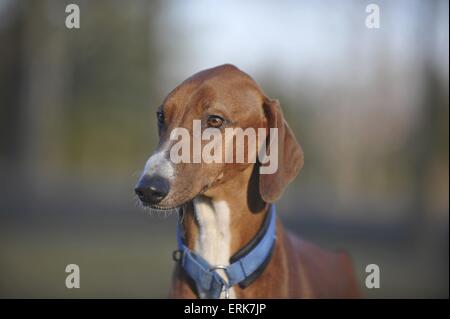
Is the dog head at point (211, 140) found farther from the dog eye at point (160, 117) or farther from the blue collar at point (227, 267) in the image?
the blue collar at point (227, 267)

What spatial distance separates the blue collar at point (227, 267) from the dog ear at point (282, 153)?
254 millimetres

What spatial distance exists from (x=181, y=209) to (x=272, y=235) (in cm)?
48

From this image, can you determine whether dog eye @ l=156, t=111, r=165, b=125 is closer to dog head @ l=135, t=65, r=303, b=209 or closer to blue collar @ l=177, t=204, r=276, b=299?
dog head @ l=135, t=65, r=303, b=209

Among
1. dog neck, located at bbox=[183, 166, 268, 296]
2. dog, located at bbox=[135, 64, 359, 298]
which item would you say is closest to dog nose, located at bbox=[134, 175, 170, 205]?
dog, located at bbox=[135, 64, 359, 298]

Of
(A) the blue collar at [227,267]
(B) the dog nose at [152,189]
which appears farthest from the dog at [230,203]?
(B) the dog nose at [152,189]

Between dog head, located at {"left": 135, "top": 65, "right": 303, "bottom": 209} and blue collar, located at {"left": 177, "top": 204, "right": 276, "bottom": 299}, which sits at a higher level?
dog head, located at {"left": 135, "top": 65, "right": 303, "bottom": 209}

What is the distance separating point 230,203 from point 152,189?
0.52 m

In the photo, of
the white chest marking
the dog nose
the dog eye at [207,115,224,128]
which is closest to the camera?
the dog nose

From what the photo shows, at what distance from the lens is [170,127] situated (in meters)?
2.76

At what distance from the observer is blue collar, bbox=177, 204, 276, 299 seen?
282 centimetres

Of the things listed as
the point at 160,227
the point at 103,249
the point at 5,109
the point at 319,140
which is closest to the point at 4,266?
the point at 103,249

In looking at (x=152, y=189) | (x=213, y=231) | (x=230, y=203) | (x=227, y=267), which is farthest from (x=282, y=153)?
(x=152, y=189)

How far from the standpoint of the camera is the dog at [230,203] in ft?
9.07
